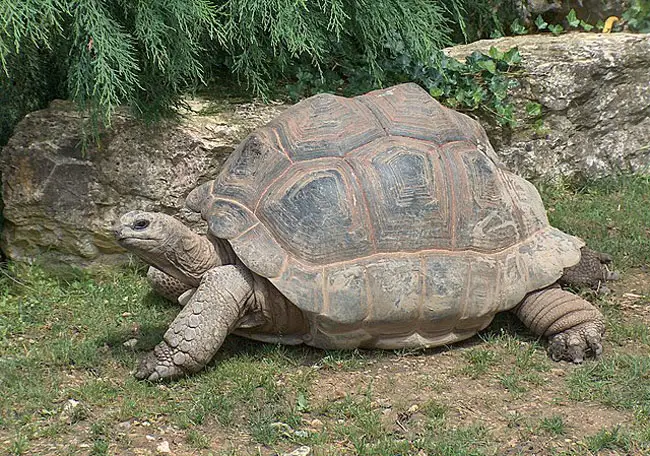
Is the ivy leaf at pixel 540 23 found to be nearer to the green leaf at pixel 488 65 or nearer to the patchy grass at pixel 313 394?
the green leaf at pixel 488 65

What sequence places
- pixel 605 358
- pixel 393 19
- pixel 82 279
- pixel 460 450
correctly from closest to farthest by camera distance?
pixel 460 450, pixel 605 358, pixel 82 279, pixel 393 19

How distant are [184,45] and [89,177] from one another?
928mm

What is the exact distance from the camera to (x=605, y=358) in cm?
415

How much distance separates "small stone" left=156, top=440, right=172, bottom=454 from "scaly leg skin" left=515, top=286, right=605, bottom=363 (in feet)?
6.07

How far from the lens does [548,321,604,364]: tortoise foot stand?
13.5ft

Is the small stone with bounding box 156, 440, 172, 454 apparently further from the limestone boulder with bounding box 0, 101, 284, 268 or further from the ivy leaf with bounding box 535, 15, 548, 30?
the ivy leaf with bounding box 535, 15, 548, 30

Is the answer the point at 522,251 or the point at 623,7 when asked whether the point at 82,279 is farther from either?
the point at 623,7

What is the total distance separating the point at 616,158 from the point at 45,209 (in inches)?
155

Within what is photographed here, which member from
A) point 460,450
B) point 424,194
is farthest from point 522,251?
point 460,450

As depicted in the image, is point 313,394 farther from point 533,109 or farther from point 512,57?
point 512,57

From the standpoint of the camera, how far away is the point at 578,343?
4129 mm

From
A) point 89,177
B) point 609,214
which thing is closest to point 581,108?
point 609,214

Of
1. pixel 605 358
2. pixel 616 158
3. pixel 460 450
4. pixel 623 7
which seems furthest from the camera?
pixel 623 7

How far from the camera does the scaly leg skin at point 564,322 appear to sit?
414cm
